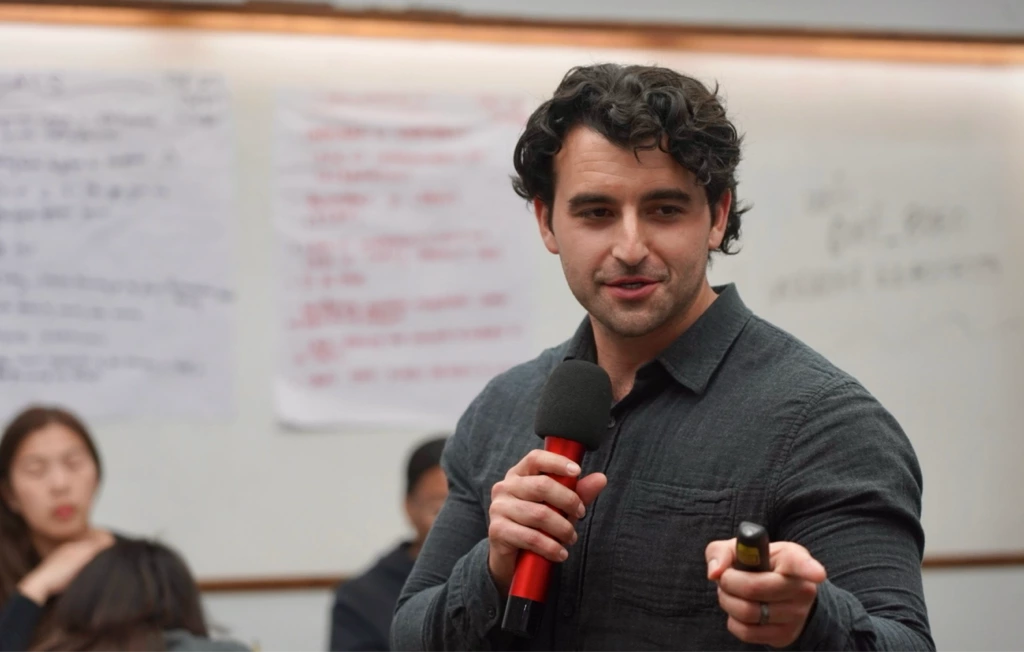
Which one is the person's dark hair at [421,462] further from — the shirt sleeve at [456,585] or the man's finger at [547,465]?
the man's finger at [547,465]

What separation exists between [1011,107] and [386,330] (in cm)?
182

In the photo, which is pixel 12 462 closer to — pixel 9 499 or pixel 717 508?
pixel 9 499

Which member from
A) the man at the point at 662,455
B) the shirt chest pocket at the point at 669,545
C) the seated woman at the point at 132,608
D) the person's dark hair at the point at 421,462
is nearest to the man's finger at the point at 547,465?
the man at the point at 662,455

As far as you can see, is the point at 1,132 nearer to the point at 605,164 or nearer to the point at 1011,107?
the point at 605,164

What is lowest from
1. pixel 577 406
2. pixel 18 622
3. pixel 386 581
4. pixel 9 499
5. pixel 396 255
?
pixel 18 622

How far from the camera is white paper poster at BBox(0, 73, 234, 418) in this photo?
308 centimetres

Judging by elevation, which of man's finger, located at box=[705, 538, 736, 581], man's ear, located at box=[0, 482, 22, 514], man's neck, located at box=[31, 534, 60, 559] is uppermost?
man's finger, located at box=[705, 538, 736, 581]

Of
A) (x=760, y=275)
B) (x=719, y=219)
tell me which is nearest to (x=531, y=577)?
(x=719, y=219)

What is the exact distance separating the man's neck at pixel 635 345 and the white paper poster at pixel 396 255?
1827 millimetres

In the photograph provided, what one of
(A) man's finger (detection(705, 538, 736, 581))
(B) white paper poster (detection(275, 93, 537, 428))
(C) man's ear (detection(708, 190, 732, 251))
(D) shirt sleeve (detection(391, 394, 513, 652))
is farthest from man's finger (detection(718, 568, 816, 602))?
(B) white paper poster (detection(275, 93, 537, 428))

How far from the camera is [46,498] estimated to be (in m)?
2.70

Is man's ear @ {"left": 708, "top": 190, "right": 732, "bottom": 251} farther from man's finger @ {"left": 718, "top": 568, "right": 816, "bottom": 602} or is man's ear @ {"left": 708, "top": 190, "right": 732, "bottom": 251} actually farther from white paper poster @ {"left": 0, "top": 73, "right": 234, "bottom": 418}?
white paper poster @ {"left": 0, "top": 73, "right": 234, "bottom": 418}

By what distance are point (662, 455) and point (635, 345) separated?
0.47ft

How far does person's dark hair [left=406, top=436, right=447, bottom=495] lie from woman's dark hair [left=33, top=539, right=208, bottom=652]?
63 cm
